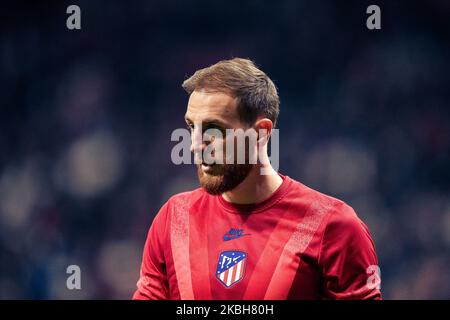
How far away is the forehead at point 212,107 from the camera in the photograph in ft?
7.59

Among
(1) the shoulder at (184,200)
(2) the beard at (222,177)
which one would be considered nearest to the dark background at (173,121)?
(1) the shoulder at (184,200)

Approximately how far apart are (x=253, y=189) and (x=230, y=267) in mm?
315

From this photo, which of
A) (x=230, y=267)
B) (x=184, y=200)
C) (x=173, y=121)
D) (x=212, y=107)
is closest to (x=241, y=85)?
(x=212, y=107)

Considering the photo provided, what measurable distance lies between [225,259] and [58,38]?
105 inches

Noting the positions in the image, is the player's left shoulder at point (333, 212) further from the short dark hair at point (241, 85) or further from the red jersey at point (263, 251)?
the short dark hair at point (241, 85)

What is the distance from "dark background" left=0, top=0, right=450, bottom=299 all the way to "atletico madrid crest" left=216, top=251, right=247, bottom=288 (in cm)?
208

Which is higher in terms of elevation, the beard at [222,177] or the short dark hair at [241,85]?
the short dark hair at [241,85]

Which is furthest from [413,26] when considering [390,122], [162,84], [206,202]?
[206,202]

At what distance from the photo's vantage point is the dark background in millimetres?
4277

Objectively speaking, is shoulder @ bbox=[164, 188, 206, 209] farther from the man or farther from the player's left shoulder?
the player's left shoulder

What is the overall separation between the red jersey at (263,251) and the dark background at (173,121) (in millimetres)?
1913

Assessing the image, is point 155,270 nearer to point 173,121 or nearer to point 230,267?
point 230,267

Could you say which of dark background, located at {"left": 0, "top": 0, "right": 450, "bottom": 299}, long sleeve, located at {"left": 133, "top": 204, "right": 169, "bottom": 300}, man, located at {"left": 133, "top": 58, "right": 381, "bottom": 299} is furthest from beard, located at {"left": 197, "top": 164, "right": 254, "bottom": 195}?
dark background, located at {"left": 0, "top": 0, "right": 450, "bottom": 299}
